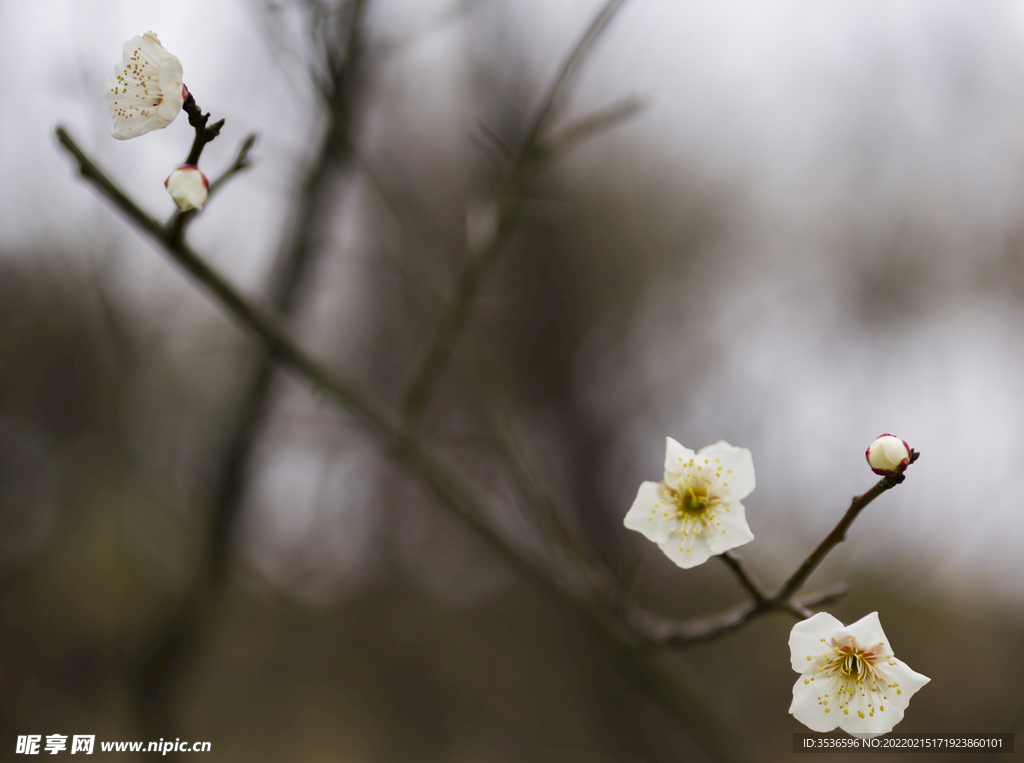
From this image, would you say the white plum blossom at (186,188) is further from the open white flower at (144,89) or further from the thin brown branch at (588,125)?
the thin brown branch at (588,125)

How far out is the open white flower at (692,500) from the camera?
85 centimetres

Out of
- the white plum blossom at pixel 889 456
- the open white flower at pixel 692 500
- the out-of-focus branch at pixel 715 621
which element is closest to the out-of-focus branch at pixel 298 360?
the out-of-focus branch at pixel 715 621

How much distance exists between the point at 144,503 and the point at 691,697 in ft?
7.22

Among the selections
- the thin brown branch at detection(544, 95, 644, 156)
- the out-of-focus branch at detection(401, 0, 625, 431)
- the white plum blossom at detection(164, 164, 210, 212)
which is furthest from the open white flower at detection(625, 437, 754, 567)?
the white plum blossom at detection(164, 164, 210, 212)

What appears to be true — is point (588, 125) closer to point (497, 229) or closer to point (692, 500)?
point (497, 229)

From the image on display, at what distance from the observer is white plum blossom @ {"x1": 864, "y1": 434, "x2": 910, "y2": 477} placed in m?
0.70

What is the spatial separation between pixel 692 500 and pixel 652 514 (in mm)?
68

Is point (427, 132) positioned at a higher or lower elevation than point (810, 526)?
higher

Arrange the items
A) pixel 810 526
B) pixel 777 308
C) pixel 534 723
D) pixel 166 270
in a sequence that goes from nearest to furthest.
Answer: pixel 166 270 → pixel 810 526 → pixel 777 308 → pixel 534 723

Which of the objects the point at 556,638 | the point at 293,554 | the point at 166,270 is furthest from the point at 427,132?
the point at 556,638

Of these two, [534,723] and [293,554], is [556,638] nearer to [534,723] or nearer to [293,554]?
[534,723]

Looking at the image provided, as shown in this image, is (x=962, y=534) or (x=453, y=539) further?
(x=453, y=539)

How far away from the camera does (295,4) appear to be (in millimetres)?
1136

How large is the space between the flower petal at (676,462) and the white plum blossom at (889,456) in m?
0.26
